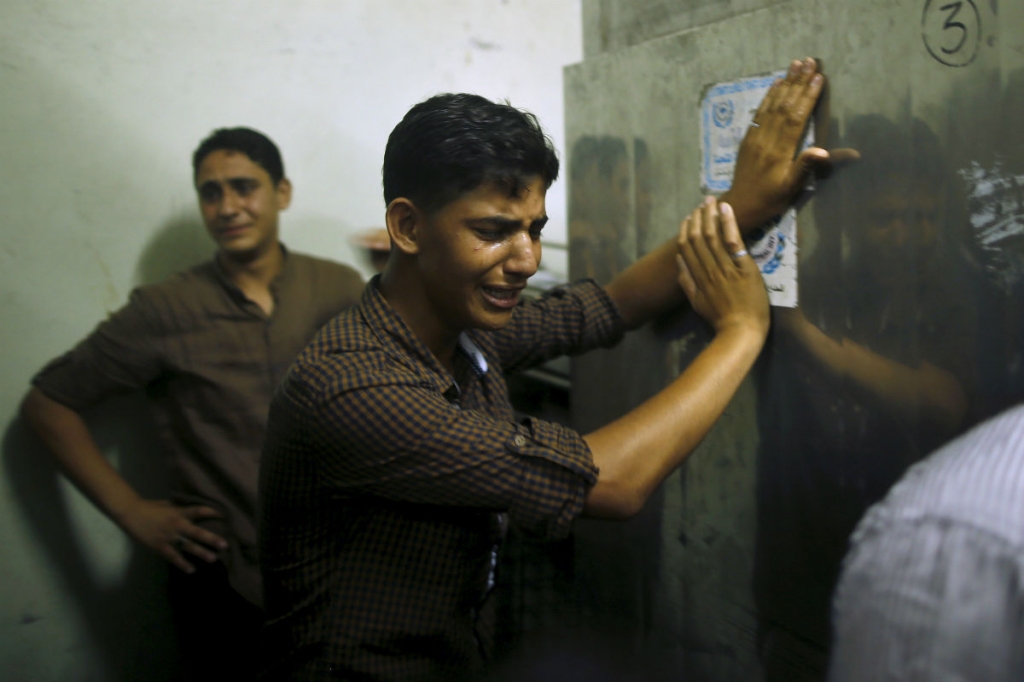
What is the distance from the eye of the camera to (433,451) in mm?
739

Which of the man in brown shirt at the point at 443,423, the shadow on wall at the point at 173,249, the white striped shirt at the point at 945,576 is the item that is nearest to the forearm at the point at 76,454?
the shadow on wall at the point at 173,249

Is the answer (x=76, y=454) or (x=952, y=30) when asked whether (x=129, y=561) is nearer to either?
(x=76, y=454)

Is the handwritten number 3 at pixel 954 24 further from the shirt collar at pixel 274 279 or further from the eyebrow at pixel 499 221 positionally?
the shirt collar at pixel 274 279

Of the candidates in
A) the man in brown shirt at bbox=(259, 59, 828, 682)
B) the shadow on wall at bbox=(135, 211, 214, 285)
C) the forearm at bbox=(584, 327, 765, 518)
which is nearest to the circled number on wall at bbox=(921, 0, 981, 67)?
the man in brown shirt at bbox=(259, 59, 828, 682)

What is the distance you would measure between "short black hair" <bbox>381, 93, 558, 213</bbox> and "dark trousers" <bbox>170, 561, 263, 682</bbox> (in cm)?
97

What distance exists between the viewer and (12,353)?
150cm

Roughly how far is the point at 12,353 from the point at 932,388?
5.31ft

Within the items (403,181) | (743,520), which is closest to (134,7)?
(403,181)

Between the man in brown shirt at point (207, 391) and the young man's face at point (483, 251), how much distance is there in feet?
2.49

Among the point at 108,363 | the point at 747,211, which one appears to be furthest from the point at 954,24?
the point at 108,363

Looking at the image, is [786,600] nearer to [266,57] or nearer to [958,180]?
[958,180]

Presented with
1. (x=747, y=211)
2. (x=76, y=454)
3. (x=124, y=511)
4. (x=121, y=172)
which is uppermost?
(x=121, y=172)

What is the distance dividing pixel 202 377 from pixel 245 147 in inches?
19.1

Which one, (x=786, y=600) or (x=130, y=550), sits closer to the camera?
(x=786, y=600)
